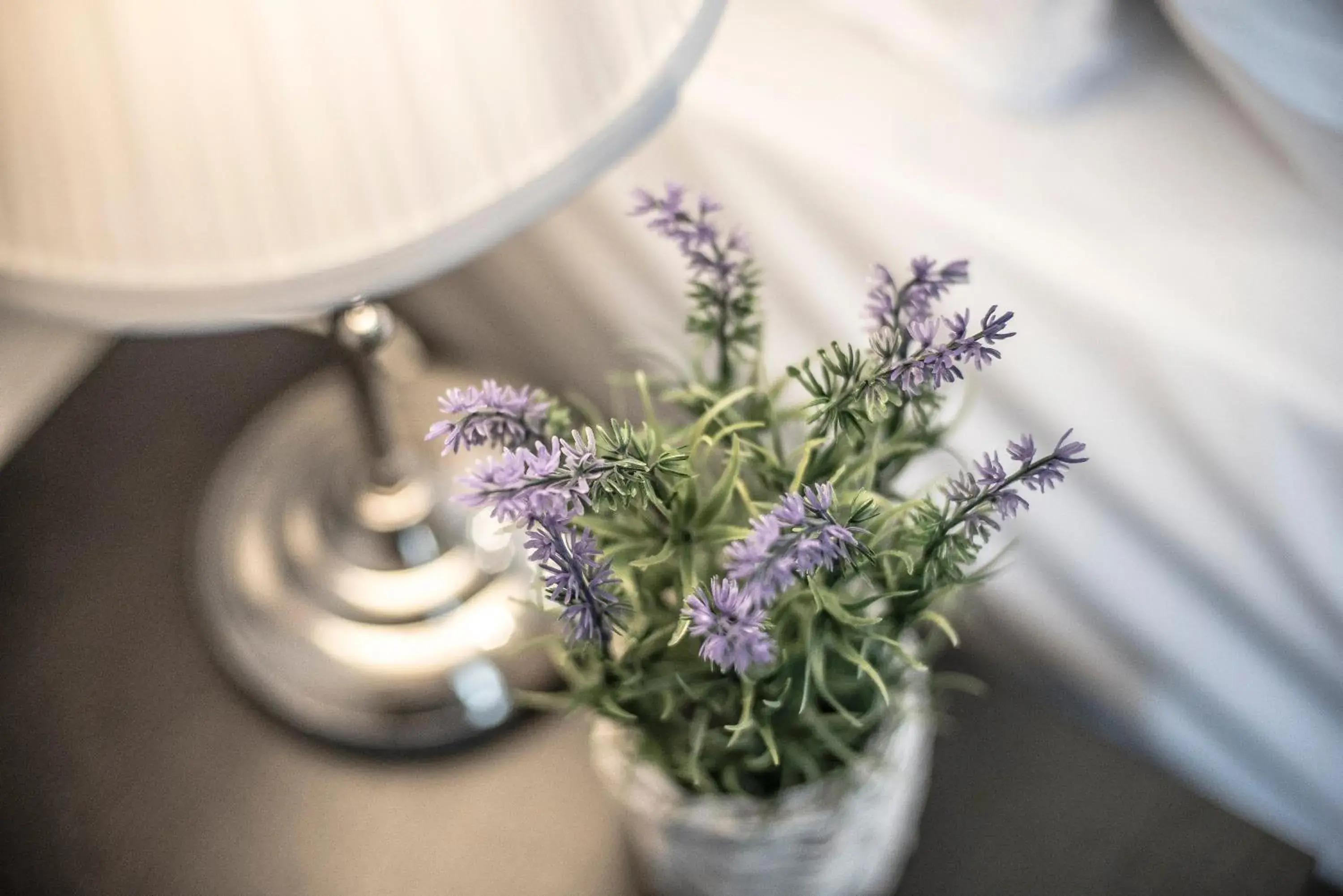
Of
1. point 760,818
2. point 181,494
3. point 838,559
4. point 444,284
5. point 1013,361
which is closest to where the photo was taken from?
point 838,559

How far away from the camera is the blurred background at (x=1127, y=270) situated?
0.49m

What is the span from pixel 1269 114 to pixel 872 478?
25cm

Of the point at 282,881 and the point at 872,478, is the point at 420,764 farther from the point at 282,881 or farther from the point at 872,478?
the point at 872,478

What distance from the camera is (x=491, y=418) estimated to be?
1.18ft

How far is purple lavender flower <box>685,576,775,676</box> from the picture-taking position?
318 mm

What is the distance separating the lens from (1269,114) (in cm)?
49

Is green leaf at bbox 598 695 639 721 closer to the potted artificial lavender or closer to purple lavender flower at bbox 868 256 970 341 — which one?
the potted artificial lavender

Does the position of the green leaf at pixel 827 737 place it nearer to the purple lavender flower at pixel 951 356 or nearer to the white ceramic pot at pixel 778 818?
the white ceramic pot at pixel 778 818

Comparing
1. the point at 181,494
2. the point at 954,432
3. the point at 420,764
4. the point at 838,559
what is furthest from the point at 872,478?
the point at 181,494

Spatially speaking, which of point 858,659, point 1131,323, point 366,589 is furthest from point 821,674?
point 366,589

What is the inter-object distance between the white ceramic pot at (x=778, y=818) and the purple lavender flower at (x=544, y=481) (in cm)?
19

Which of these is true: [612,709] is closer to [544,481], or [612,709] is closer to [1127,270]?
[544,481]

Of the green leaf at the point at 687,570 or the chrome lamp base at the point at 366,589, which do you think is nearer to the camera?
the green leaf at the point at 687,570

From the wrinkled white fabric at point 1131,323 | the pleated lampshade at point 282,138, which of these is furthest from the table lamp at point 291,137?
the wrinkled white fabric at point 1131,323
